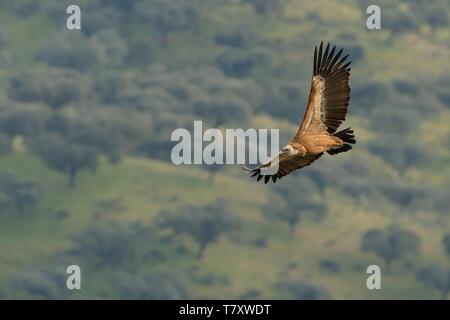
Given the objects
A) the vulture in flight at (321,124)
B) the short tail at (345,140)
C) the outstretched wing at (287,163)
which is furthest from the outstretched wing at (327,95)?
the outstretched wing at (287,163)

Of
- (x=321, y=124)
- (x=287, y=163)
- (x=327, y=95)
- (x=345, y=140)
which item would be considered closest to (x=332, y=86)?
(x=327, y=95)

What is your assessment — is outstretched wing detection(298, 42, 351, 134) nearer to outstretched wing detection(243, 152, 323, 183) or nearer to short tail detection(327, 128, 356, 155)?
short tail detection(327, 128, 356, 155)

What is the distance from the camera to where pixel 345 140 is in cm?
5212

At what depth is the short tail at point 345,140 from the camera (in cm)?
5191

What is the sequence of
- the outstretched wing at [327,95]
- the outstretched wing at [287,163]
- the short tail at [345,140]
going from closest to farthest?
the outstretched wing at [287,163] → the short tail at [345,140] → the outstretched wing at [327,95]

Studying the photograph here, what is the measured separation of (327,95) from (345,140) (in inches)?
97.2

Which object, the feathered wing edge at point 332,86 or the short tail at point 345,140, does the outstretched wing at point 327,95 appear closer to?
the feathered wing edge at point 332,86

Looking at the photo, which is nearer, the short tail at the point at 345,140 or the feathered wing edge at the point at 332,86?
the short tail at the point at 345,140
